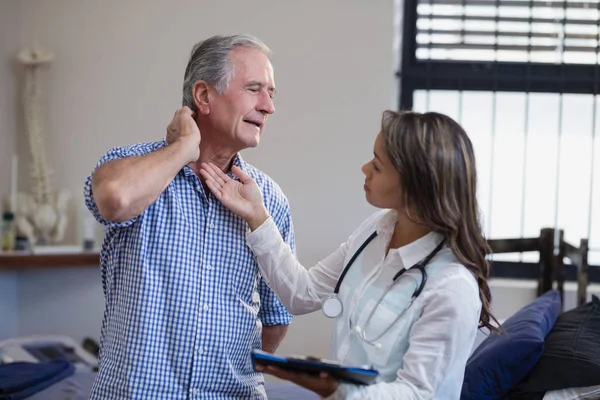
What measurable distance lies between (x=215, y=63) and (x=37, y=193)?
2011mm

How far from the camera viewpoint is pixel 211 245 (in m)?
1.75

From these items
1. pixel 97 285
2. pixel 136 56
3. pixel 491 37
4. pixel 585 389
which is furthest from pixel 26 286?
pixel 585 389

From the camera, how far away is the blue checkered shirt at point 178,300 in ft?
5.45

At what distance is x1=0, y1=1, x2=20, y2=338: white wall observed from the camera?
11.9 ft

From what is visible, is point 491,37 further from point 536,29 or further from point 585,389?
point 585,389

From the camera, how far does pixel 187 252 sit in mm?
1723

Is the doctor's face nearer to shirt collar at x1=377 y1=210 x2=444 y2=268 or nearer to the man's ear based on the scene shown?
shirt collar at x1=377 y1=210 x2=444 y2=268

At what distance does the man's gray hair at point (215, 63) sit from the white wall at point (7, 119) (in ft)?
6.63

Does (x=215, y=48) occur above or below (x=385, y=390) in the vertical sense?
above

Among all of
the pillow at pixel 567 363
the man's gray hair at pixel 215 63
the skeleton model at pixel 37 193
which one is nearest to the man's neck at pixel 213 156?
the man's gray hair at pixel 215 63

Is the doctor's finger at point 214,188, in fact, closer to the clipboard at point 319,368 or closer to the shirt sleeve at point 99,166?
the shirt sleeve at point 99,166

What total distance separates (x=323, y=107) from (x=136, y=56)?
2.94 feet

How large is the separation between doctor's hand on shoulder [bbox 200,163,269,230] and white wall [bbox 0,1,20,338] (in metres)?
2.13

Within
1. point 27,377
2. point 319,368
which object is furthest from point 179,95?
point 319,368
